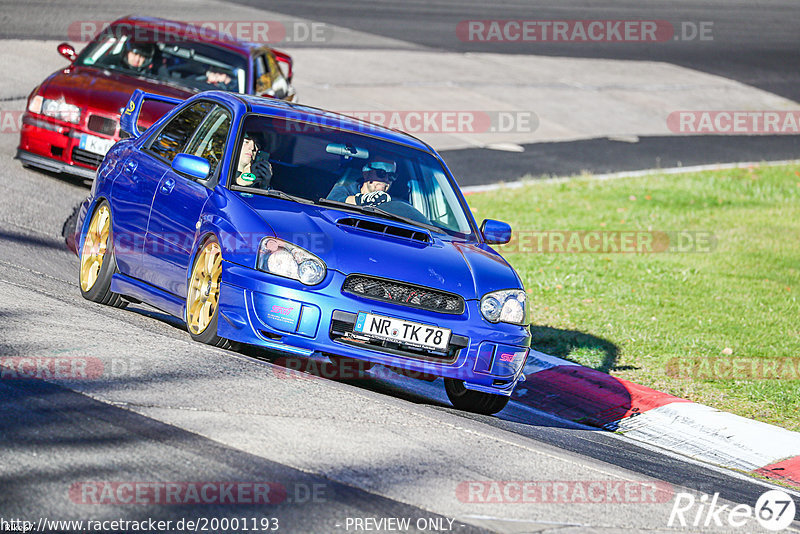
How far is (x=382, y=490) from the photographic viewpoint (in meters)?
5.02

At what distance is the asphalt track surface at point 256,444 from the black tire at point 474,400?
128 millimetres

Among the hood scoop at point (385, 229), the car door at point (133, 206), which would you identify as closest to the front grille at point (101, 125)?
the car door at point (133, 206)

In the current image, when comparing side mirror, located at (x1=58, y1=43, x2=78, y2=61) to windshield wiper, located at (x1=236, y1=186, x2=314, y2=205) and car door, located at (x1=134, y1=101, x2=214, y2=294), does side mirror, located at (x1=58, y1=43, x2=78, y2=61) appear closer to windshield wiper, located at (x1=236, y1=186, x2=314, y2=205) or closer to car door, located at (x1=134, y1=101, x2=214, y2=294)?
car door, located at (x1=134, y1=101, x2=214, y2=294)

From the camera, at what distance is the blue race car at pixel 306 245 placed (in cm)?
668

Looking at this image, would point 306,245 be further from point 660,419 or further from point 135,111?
point 135,111

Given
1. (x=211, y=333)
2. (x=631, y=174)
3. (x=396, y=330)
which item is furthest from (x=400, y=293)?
(x=631, y=174)

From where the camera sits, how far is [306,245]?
6.75 meters

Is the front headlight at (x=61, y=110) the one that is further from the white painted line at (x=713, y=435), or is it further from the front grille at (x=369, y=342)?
the white painted line at (x=713, y=435)

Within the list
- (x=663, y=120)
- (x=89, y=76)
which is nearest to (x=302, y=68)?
(x=663, y=120)

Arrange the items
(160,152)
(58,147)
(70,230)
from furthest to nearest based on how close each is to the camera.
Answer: (58,147)
(70,230)
(160,152)

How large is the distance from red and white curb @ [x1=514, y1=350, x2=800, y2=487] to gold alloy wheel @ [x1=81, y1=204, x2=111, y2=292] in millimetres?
3262

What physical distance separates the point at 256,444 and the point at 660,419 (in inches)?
169

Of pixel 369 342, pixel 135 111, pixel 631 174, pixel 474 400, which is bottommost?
pixel 474 400

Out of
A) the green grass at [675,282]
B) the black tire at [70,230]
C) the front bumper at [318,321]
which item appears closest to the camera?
the front bumper at [318,321]
